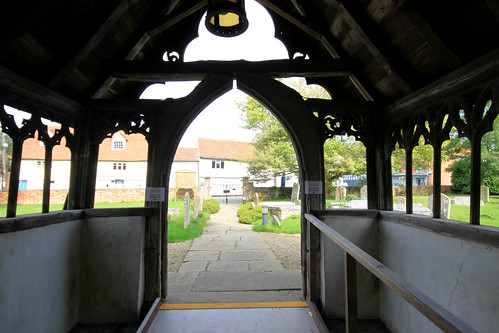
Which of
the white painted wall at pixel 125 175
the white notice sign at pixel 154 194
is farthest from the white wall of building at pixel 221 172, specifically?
the white notice sign at pixel 154 194

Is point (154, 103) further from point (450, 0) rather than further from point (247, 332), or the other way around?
point (450, 0)

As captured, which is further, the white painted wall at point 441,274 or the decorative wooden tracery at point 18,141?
the decorative wooden tracery at point 18,141

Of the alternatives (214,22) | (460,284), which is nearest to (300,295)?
(460,284)

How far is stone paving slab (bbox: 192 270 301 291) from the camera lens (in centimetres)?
380

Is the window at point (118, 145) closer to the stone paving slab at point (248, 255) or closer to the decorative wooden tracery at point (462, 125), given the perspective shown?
the stone paving slab at point (248, 255)

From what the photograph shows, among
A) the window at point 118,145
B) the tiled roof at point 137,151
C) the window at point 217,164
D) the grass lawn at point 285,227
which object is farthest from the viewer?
the window at point 217,164

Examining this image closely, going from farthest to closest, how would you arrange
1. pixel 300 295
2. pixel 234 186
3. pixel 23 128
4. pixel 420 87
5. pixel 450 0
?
pixel 234 186 < pixel 300 295 < pixel 420 87 < pixel 23 128 < pixel 450 0

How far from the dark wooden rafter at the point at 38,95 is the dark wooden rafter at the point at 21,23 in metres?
0.25

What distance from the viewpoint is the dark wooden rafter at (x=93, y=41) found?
96.0 inches

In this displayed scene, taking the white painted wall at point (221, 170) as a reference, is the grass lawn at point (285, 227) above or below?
below

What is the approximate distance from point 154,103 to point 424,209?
760cm

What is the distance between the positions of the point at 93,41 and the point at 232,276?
3718mm

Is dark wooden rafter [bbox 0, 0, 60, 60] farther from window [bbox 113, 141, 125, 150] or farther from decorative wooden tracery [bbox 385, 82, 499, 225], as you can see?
window [bbox 113, 141, 125, 150]

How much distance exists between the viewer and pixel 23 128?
2453 millimetres
